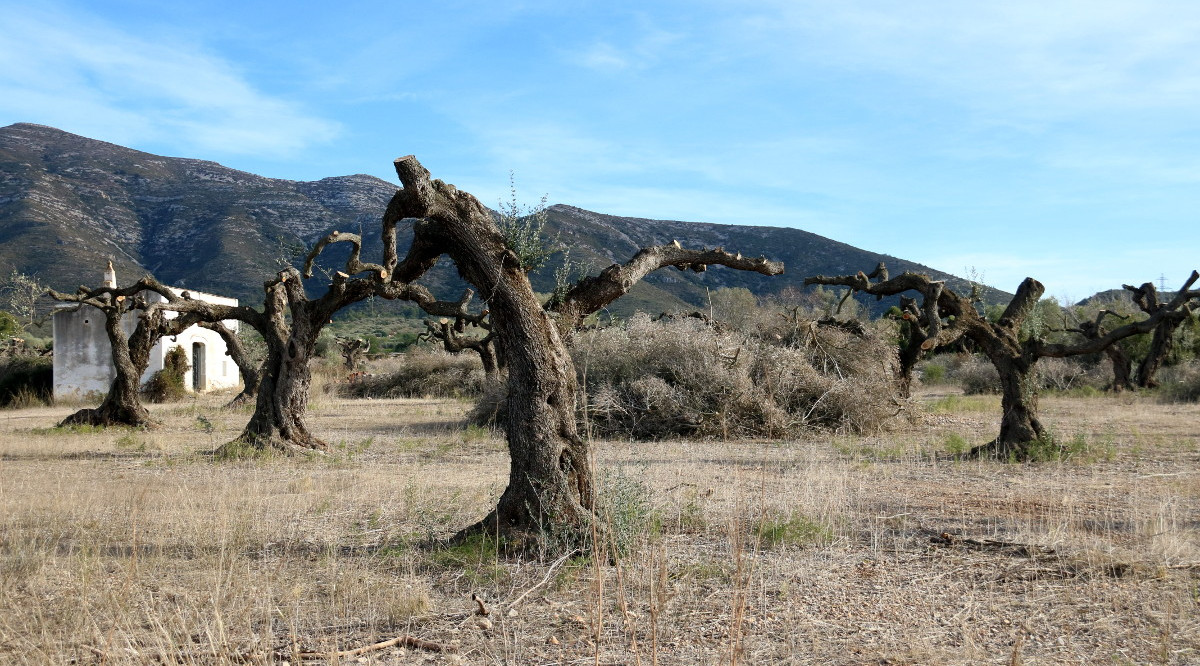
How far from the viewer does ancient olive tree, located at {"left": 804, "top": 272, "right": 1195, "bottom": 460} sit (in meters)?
10.5

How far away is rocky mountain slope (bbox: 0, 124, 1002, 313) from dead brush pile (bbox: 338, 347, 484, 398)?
550 inches

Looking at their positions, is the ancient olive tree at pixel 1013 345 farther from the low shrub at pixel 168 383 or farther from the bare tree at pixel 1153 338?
the low shrub at pixel 168 383

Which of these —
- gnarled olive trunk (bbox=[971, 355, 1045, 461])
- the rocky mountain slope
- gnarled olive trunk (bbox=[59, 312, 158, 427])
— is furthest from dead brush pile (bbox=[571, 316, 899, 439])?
the rocky mountain slope

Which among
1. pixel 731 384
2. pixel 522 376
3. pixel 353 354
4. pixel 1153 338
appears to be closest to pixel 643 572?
pixel 522 376

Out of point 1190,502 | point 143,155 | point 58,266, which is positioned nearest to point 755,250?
point 58,266

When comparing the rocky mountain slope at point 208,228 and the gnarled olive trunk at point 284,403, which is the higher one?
the rocky mountain slope at point 208,228

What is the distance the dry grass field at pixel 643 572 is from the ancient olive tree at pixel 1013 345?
751mm

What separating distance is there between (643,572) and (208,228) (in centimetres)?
6778

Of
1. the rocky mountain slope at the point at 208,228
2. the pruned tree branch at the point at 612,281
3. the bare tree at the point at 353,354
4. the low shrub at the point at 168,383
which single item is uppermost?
the rocky mountain slope at the point at 208,228

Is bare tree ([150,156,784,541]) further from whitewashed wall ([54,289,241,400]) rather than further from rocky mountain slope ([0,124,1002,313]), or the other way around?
rocky mountain slope ([0,124,1002,313])

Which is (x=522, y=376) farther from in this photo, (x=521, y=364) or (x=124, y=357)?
(x=124, y=357)

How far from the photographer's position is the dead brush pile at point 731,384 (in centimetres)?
1429

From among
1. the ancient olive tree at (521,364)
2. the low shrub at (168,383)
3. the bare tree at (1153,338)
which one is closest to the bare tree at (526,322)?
the ancient olive tree at (521,364)

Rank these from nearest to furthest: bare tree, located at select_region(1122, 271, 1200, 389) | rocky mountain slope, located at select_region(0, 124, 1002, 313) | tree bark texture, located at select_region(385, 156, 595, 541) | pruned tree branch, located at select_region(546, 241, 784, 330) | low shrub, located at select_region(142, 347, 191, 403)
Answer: tree bark texture, located at select_region(385, 156, 595, 541), pruned tree branch, located at select_region(546, 241, 784, 330), bare tree, located at select_region(1122, 271, 1200, 389), low shrub, located at select_region(142, 347, 191, 403), rocky mountain slope, located at select_region(0, 124, 1002, 313)
